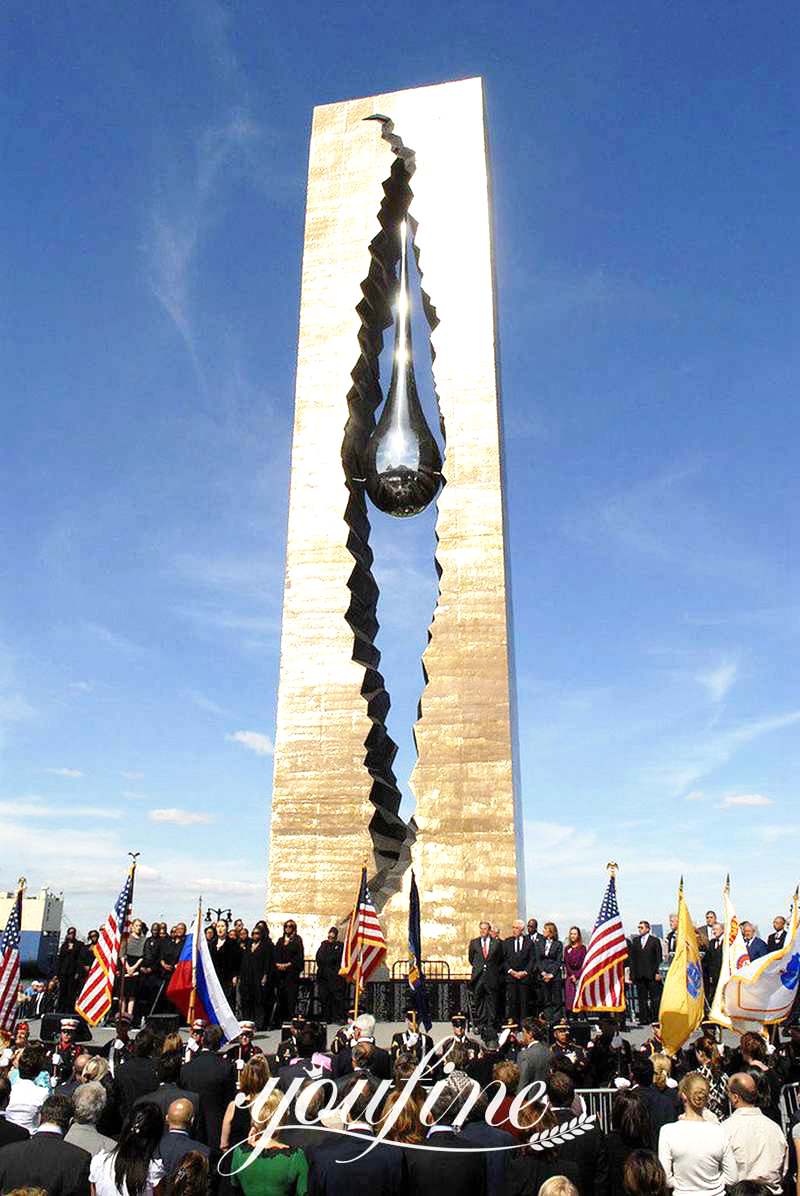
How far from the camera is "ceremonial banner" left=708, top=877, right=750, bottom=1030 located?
10.5 m

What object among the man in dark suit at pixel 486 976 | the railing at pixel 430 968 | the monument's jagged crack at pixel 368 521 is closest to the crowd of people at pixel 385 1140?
the man in dark suit at pixel 486 976

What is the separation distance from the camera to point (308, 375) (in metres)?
24.5

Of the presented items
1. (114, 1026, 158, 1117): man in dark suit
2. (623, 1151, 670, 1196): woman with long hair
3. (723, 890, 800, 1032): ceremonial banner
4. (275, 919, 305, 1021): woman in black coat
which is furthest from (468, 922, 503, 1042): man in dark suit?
(623, 1151, 670, 1196): woman with long hair

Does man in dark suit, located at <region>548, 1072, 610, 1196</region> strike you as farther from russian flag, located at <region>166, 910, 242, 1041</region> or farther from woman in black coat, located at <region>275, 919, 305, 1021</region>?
woman in black coat, located at <region>275, 919, 305, 1021</region>

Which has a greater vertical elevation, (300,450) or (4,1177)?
(300,450)

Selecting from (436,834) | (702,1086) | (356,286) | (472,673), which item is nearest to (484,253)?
(356,286)

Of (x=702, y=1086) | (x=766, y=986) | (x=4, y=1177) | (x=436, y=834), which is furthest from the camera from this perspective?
(x=436, y=834)

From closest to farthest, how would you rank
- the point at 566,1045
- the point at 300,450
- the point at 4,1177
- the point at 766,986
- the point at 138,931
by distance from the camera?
the point at 4,1177, the point at 566,1045, the point at 766,986, the point at 138,931, the point at 300,450

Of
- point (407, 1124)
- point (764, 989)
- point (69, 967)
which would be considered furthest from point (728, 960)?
point (69, 967)

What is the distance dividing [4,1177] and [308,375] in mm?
21443

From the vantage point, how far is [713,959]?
1541 centimetres

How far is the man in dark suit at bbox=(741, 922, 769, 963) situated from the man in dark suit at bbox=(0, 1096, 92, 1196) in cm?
1124

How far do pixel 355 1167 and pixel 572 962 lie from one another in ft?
34.4

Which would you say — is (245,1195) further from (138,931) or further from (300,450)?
(300,450)
